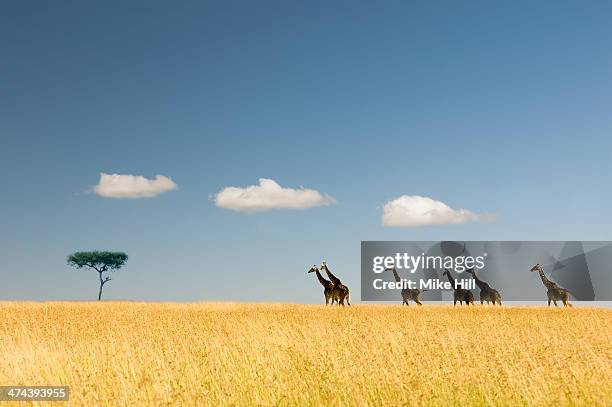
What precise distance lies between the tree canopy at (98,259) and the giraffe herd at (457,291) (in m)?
46.7

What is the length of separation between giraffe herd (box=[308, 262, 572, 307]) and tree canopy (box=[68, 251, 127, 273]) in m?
46.7

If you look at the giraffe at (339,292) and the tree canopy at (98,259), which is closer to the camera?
the giraffe at (339,292)

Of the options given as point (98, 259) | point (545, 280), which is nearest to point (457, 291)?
point (545, 280)

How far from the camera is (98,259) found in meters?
72.4

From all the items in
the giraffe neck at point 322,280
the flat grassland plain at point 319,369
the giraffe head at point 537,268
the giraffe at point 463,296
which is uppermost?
the giraffe head at point 537,268

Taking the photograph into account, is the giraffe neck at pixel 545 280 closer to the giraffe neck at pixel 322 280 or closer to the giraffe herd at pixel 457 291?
the giraffe herd at pixel 457 291

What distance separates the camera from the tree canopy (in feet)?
236

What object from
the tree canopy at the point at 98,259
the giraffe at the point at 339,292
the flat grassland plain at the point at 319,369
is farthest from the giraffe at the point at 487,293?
the tree canopy at the point at 98,259

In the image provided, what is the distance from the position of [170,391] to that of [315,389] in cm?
211

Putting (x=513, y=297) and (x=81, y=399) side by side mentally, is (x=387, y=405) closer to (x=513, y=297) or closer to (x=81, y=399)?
(x=81, y=399)

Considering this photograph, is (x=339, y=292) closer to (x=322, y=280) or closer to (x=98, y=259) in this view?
(x=322, y=280)

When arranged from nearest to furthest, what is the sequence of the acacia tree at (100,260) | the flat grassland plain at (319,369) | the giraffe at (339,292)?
the flat grassland plain at (319,369), the giraffe at (339,292), the acacia tree at (100,260)

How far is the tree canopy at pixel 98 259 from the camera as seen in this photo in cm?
7200

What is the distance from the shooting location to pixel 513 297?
35.5 metres
